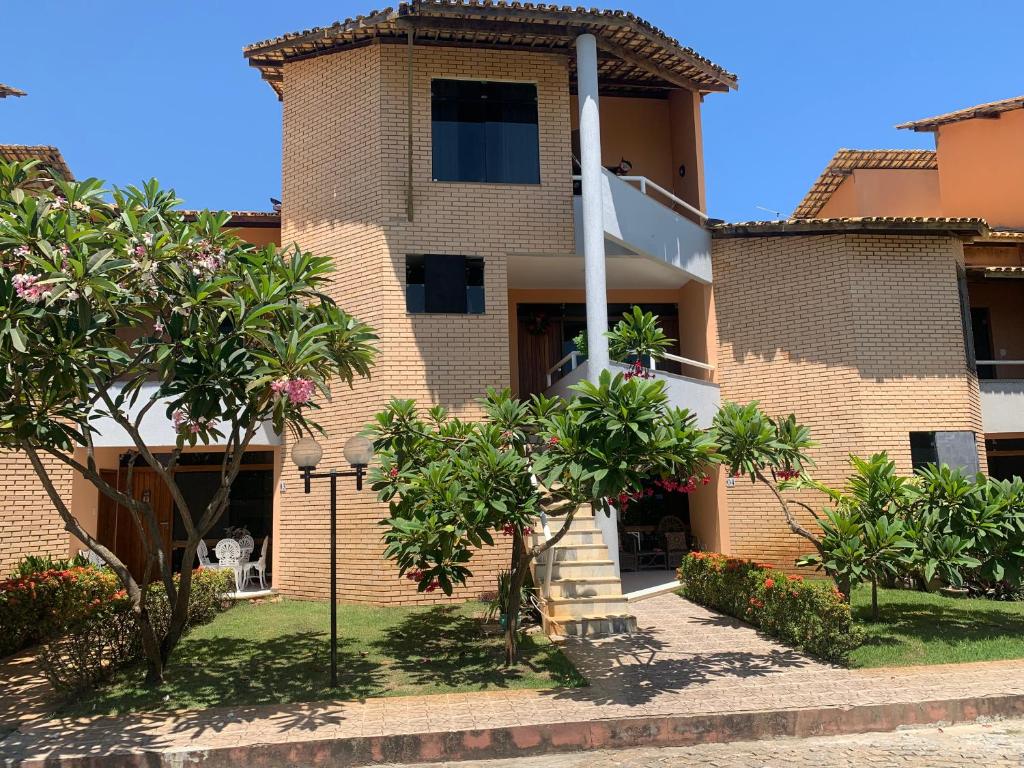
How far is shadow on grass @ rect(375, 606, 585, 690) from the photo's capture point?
9078mm

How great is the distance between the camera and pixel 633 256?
15.3m

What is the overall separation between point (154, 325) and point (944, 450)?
13.4m

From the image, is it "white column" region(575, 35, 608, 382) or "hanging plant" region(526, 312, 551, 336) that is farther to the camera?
"hanging plant" region(526, 312, 551, 336)

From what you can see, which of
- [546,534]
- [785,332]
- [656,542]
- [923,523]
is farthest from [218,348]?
[656,542]

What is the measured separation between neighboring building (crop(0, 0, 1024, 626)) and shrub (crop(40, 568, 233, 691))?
383cm

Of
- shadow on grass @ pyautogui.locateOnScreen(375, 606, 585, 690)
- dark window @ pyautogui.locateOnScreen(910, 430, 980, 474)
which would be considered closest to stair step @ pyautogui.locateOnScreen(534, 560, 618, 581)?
shadow on grass @ pyautogui.locateOnScreen(375, 606, 585, 690)

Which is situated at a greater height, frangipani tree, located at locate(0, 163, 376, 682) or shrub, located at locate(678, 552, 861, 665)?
frangipani tree, located at locate(0, 163, 376, 682)

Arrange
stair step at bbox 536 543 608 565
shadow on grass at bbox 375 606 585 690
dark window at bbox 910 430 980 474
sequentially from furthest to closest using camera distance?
1. dark window at bbox 910 430 980 474
2. stair step at bbox 536 543 608 565
3. shadow on grass at bbox 375 606 585 690

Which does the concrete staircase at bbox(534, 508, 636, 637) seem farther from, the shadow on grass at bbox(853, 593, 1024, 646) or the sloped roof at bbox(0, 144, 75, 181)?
the sloped roof at bbox(0, 144, 75, 181)

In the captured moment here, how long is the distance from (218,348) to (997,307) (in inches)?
723

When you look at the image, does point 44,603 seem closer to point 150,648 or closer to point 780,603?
point 150,648

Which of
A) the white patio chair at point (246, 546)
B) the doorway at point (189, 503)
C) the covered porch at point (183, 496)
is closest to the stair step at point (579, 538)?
the covered porch at point (183, 496)

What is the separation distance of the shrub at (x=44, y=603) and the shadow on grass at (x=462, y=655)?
13.9 feet

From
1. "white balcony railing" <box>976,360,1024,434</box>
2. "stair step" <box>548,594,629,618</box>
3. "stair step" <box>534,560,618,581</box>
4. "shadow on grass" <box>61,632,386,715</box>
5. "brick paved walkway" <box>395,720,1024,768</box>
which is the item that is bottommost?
"brick paved walkway" <box>395,720,1024,768</box>
